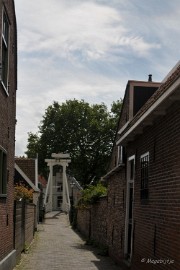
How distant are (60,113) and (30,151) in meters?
5.97

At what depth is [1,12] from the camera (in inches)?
415

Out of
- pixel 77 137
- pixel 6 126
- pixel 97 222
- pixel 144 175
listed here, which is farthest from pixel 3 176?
pixel 77 137

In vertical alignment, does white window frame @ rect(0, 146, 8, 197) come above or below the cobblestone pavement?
above

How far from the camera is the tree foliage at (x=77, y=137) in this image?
60375mm

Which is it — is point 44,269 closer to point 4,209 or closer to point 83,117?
point 4,209

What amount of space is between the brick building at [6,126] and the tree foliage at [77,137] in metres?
45.9

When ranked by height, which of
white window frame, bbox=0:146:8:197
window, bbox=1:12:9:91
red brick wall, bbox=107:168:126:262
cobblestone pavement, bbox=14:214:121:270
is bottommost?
cobblestone pavement, bbox=14:214:121:270

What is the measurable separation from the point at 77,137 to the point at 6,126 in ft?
156

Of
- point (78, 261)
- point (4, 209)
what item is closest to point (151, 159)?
point (4, 209)

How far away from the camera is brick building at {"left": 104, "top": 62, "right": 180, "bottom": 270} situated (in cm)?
845

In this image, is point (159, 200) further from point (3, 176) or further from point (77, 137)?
point (77, 137)

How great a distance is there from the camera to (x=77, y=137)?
6034cm

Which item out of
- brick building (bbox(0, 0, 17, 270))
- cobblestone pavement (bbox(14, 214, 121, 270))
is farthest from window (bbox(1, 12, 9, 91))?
cobblestone pavement (bbox(14, 214, 121, 270))

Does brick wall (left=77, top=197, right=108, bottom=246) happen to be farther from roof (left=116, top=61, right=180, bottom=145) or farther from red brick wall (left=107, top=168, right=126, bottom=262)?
roof (left=116, top=61, right=180, bottom=145)
